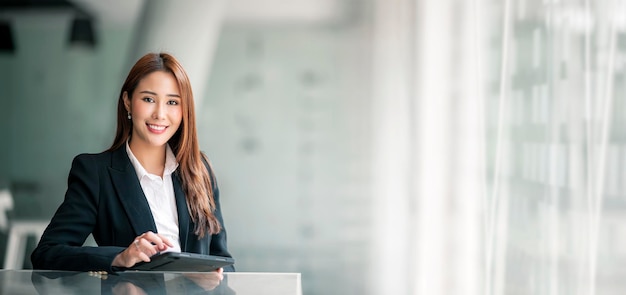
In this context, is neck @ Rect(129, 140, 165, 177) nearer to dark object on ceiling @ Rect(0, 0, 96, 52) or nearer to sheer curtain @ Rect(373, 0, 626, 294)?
sheer curtain @ Rect(373, 0, 626, 294)

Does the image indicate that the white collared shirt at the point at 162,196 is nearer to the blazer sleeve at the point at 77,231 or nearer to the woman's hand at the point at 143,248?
the blazer sleeve at the point at 77,231

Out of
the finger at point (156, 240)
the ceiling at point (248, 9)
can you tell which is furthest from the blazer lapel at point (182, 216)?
the ceiling at point (248, 9)

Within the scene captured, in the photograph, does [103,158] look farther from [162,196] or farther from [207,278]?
[207,278]

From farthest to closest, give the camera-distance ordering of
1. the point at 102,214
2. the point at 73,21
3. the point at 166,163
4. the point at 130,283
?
1. the point at 73,21
2. the point at 166,163
3. the point at 102,214
4. the point at 130,283

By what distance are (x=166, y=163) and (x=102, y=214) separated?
22 cm

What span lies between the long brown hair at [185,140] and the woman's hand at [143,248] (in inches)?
9.8

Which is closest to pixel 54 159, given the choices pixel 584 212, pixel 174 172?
pixel 174 172

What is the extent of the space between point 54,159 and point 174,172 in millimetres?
3363

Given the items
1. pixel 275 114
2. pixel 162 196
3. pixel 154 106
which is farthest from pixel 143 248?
pixel 275 114

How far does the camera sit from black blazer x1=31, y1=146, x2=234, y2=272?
203cm

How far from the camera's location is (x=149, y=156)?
219 centimetres

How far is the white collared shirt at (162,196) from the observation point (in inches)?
84.7

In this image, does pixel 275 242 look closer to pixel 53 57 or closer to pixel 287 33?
pixel 287 33

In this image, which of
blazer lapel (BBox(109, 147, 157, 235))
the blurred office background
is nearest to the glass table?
blazer lapel (BBox(109, 147, 157, 235))
